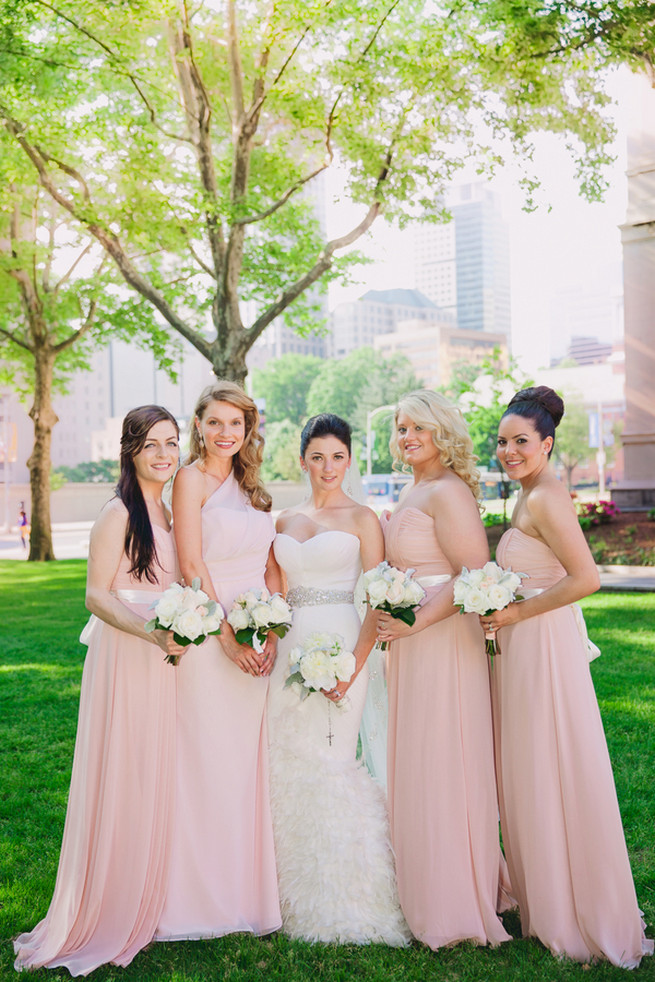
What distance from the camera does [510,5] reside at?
11172mm

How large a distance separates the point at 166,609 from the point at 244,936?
1.82 metres

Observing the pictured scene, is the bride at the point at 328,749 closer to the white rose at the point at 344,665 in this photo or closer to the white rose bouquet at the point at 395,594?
the white rose at the point at 344,665

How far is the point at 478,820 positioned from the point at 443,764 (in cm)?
32

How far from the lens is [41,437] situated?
24828 millimetres

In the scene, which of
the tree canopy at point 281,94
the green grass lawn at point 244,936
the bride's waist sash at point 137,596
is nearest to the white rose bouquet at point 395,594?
the bride's waist sash at point 137,596

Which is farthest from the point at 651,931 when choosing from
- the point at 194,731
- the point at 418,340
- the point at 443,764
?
the point at 418,340

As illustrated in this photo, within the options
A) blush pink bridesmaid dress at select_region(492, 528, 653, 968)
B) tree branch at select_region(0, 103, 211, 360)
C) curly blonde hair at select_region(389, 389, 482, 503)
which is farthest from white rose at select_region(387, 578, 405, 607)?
tree branch at select_region(0, 103, 211, 360)

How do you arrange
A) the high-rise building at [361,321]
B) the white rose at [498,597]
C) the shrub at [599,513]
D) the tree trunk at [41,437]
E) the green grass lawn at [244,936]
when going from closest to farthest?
1. the white rose at [498,597]
2. the green grass lawn at [244,936]
3. the shrub at [599,513]
4. the tree trunk at [41,437]
5. the high-rise building at [361,321]

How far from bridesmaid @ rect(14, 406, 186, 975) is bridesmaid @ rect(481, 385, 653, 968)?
67.2 inches

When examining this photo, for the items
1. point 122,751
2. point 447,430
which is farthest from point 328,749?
point 447,430

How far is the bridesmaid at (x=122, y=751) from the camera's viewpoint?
4.25 metres

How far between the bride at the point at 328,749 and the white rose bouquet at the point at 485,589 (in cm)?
84

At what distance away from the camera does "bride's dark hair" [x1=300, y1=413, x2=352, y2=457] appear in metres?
4.82

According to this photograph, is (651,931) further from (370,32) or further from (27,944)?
(370,32)
